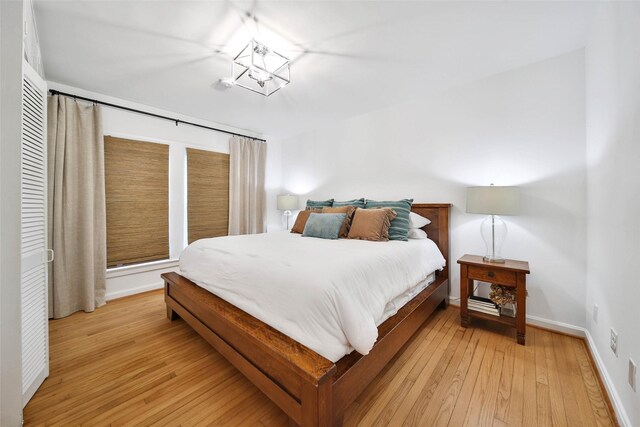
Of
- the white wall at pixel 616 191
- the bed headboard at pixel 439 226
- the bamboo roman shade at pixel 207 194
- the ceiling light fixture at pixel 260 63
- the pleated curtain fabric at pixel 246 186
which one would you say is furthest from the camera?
the pleated curtain fabric at pixel 246 186

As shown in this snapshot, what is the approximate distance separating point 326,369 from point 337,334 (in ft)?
0.57

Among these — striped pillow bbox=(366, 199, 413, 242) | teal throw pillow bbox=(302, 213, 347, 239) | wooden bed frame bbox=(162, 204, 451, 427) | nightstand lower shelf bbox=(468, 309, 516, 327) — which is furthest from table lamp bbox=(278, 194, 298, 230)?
nightstand lower shelf bbox=(468, 309, 516, 327)

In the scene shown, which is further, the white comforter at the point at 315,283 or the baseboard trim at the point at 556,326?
the baseboard trim at the point at 556,326

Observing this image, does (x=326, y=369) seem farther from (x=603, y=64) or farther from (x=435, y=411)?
(x=603, y=64)

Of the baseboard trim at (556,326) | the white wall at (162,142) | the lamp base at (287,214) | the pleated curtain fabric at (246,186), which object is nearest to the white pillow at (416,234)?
the baseboard trim at (556,326)

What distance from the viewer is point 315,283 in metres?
1.28

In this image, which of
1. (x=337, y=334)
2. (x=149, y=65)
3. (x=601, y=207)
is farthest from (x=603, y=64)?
(x=149, y=65)

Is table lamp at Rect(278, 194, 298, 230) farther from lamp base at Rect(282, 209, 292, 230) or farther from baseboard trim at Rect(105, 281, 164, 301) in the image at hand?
baseboard trim at Rect(105, 281, 164, 301)

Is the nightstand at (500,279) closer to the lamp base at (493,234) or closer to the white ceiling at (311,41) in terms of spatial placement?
the lamp base at (493,234)

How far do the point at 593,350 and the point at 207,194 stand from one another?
446 cm

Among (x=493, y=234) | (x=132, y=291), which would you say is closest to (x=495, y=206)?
(x=493, y=234)

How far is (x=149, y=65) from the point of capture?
7.61 ft

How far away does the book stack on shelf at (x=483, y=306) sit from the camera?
84.6 inches

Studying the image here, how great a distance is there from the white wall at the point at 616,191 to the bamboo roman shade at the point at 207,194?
416 centimetres
